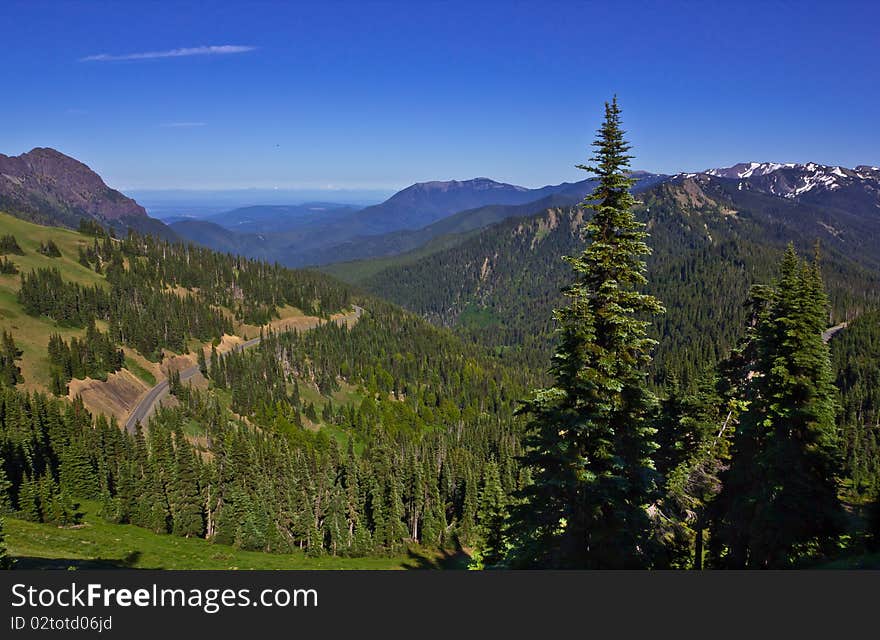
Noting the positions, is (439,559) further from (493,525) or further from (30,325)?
(30,325)

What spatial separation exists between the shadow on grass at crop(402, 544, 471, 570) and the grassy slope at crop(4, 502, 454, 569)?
633 cm

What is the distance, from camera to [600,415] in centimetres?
1884

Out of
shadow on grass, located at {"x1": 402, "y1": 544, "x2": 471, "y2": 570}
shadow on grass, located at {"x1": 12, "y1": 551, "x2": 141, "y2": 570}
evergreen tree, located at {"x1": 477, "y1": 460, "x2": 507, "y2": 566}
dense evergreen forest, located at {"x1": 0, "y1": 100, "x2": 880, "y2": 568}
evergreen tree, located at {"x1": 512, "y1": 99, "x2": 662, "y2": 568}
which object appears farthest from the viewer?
shadow on grass, located at {"x1": 402, "y1": 544, "x2": 471, "y2": 570}

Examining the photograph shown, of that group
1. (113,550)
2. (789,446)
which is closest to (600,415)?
(789,446)

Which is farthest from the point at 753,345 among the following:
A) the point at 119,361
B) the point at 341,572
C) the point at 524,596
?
the point at 119,361

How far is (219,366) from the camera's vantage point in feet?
522

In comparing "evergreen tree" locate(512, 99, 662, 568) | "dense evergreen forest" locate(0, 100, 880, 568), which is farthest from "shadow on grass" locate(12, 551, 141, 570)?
"evergreen tree" locate(512, 99, 662, 568)

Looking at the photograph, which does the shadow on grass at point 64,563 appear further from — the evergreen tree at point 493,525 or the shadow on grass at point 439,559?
the shadow on grass at point 439,559

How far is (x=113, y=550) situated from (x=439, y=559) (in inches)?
1964

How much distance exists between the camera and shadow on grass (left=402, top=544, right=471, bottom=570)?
70.3 m

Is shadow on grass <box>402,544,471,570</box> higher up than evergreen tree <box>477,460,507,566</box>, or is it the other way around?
evergreen tree <box>477,460,507,566</box>

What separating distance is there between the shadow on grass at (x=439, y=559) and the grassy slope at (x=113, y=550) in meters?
6.33

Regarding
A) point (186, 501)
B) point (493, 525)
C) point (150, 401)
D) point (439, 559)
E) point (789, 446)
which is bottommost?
point (439, 559)

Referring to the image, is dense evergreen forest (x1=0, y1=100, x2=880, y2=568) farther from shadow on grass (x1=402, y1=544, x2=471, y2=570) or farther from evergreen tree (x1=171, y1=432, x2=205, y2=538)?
shadow on grass (x1=402, y1=544, x2=471, y2=570)
